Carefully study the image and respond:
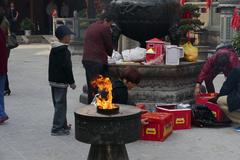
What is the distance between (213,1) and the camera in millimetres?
20266

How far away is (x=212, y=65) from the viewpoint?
8.93 m

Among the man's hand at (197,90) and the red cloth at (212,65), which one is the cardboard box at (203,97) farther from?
the red cloth at (212,65)

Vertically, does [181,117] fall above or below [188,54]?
below

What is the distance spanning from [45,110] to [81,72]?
5.64 meters

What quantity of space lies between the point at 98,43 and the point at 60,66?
109cm

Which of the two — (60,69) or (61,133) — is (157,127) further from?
(60,69)

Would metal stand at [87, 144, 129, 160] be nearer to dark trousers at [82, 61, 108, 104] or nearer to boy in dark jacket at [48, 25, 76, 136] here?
boy in dark jacket at [48, 25, 76, 136]

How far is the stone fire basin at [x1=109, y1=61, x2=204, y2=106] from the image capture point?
885cm

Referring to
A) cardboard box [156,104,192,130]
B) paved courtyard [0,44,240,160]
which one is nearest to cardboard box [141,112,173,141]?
paved courtyard [0,44,240,160]

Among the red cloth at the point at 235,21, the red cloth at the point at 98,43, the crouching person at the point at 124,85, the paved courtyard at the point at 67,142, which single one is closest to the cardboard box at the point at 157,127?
the paved courtyard at the point at 67,142

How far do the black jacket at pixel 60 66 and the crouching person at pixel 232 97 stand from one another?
2.17 m

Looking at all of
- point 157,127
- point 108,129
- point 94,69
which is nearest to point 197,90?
point 94,69

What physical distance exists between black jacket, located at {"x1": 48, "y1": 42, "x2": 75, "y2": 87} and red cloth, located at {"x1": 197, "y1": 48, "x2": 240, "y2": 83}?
2.47m

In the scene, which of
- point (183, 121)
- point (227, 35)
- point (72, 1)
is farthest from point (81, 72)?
point (72, 1)
